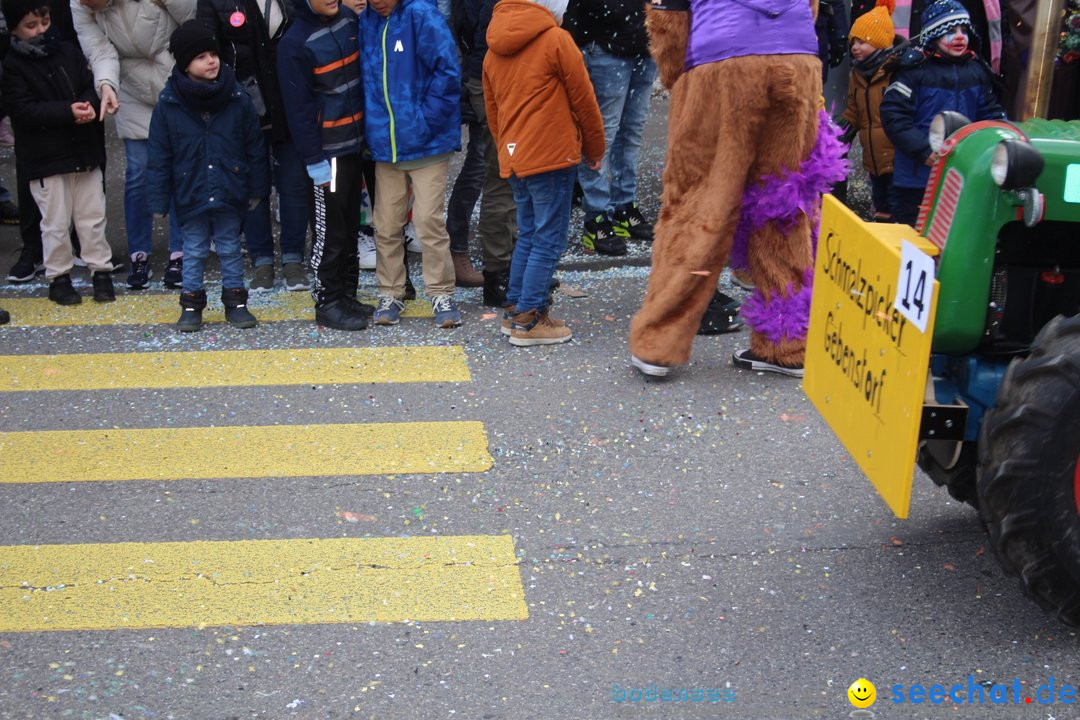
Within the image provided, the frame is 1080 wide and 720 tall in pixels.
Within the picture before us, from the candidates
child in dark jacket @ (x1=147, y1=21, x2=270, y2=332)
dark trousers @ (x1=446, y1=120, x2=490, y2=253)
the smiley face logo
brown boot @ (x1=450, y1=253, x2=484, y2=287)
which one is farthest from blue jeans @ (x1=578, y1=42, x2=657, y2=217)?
the smiley face logo

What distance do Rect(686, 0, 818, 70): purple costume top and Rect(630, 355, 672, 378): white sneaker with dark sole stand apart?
1.41 metres

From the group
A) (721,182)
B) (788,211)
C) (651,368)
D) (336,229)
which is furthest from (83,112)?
(788,211)

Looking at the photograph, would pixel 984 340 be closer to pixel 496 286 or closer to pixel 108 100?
pixel 496 286

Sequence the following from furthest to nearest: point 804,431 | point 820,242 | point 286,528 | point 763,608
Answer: point 804,431 < point 286,528 < point 820,242 < point 763,608

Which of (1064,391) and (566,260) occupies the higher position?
(1064,391)

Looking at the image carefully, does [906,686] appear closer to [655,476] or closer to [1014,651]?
[1014,651]

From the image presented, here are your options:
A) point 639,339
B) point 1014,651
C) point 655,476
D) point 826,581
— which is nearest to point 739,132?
point 639,339

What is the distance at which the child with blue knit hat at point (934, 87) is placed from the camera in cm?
655

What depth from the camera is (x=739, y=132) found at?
528 centimetres

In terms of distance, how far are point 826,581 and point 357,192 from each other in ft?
11.9

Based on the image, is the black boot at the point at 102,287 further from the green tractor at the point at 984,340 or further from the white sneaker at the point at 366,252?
the green tractor at the point at 984,340

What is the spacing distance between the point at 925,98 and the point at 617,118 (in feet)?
6.28

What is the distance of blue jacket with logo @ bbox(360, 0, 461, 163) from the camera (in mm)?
6137

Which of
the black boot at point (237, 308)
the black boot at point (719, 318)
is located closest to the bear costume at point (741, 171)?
the black boot at point (719, 318)
